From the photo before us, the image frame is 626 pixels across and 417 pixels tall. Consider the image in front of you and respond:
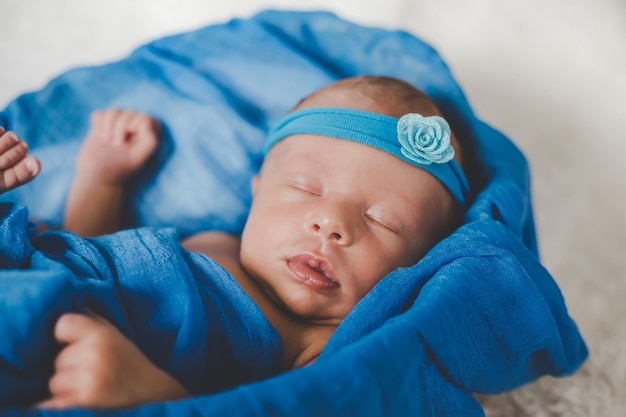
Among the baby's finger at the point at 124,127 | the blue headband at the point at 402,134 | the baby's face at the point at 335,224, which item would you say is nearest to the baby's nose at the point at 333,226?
the baby's face at the point at 335,224

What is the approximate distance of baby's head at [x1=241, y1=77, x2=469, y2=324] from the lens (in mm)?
973

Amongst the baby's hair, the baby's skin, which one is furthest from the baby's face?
the baby's skin

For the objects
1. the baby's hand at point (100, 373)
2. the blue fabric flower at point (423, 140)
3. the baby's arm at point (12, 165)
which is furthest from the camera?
the blue fabric flower at point (423, 140)

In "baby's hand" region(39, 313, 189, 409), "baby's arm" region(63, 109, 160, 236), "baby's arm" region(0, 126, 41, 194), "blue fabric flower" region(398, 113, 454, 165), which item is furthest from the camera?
"baby's arm" region(63, 109, 160, 236)

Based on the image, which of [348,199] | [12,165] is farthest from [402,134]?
[12,165]

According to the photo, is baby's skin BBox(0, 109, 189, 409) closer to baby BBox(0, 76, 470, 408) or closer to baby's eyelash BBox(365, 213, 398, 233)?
baby BBox(0, 76, 470, 408)

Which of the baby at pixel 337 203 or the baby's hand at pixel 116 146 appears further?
the baby's hand at pixel 116 146

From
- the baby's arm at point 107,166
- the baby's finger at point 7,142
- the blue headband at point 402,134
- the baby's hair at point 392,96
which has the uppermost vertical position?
the baby's hair at point 392,96

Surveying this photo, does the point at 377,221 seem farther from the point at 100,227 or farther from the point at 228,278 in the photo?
the point at 100,227

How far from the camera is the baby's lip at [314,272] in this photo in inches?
37.9

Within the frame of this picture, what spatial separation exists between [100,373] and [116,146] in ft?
2.65

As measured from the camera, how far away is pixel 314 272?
96cm

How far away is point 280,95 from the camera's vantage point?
1.45 meters

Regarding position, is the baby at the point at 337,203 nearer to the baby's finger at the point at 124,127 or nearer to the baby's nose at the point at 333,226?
the baby's nose at the point at 333,226
